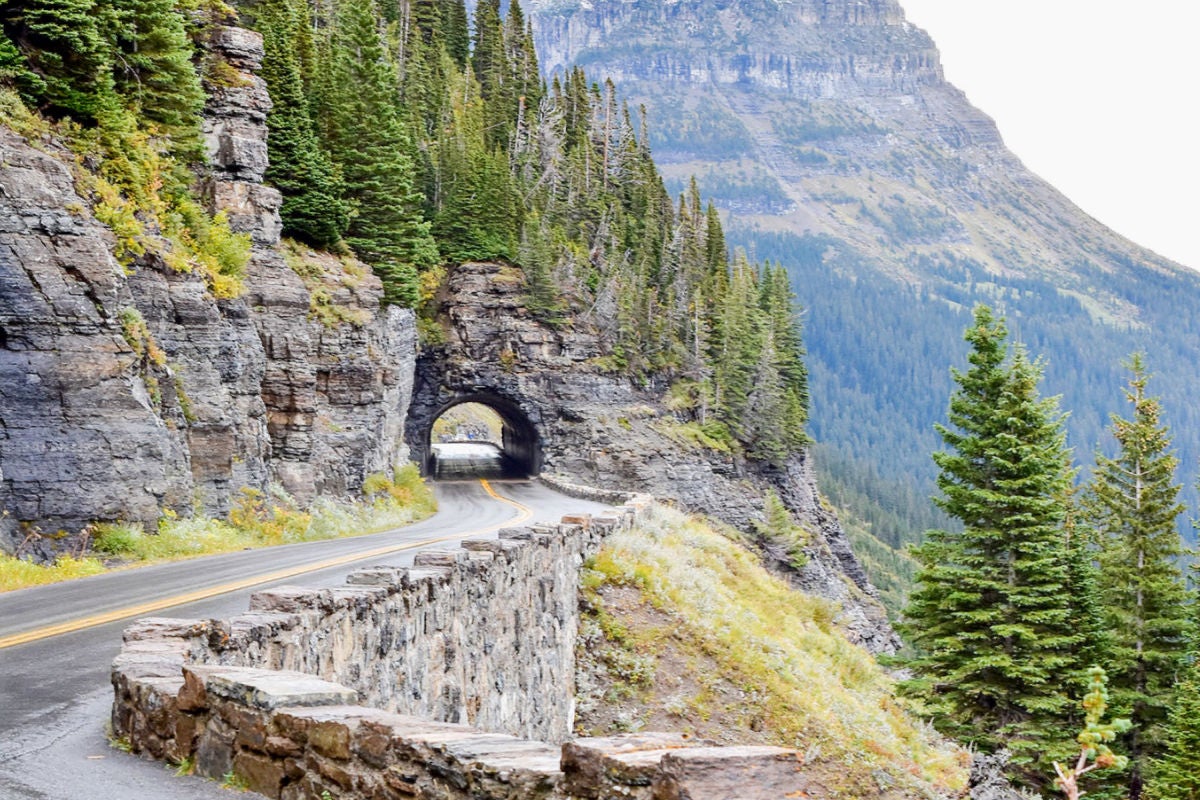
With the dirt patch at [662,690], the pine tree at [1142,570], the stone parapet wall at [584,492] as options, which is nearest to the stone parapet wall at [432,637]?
the dirt patch at [662,690]

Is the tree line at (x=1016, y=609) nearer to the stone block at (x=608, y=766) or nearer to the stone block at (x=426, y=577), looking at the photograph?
the stone block at (x=426, y=577)

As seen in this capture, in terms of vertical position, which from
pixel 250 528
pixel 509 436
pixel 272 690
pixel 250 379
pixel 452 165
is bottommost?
pixel 509 436

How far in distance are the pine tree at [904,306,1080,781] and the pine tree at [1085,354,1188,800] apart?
182 inches

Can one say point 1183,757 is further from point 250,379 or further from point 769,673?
point 250,379

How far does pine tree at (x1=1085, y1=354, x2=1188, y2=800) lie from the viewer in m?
26.5

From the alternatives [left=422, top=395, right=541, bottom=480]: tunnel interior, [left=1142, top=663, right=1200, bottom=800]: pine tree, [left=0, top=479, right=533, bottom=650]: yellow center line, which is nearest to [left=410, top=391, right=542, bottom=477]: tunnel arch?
[left=422, top=395, right=541, bottom=480]: tunnel interior

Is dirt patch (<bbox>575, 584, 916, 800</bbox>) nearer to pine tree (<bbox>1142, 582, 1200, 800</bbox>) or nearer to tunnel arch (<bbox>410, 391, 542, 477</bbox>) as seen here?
pine tree (<bbox>1142, 582, 1200, 800</bbox>)

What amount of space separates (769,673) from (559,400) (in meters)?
38.2

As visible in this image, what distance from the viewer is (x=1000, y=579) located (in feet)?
76.0

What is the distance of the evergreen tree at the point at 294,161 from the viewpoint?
37.5 meters

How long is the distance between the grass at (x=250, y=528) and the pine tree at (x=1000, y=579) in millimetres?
15632

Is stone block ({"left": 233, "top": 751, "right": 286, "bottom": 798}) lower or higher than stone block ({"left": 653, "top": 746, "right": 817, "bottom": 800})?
lower

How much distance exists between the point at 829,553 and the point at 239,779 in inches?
2663

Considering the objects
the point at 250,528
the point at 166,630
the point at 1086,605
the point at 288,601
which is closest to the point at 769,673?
the point at 1086,605
